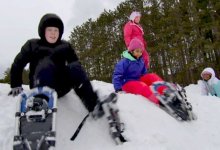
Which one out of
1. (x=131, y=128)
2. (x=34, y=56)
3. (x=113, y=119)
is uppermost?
(x=34, y=56)

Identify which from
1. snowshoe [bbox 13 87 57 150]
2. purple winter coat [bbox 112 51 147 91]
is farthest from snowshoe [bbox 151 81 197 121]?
snowshoe [bbox 13 87 57 150]

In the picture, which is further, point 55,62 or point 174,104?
point 174,104

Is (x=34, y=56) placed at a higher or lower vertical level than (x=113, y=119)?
higher

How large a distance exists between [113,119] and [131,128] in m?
0.29

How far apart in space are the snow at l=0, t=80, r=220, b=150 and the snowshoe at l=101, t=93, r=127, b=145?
0.27ft

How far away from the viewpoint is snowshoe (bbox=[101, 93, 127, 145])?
Answer: 171 inches

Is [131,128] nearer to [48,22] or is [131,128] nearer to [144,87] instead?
[144,87]

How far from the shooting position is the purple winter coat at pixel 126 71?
6.54 meters

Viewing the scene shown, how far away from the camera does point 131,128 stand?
15.2 ft

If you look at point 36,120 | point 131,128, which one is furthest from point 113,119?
point 36,120

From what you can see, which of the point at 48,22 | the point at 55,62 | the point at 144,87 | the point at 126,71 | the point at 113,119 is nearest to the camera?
the point at 113,119

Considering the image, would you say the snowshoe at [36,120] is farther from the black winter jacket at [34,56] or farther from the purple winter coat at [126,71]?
the purple winter coat at [126,71]

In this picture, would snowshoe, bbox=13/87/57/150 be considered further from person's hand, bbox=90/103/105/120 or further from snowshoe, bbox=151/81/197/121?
snowshoe, bbox=151/81/197/121

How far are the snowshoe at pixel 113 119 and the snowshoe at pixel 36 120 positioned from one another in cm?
85
